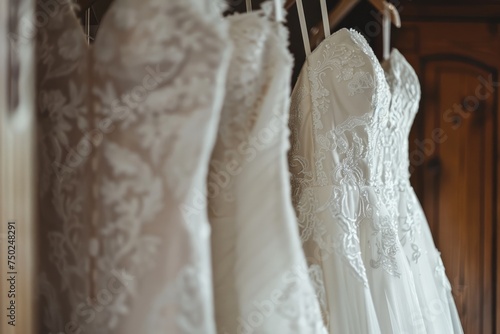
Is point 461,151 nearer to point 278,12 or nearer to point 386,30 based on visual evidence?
point 386,30

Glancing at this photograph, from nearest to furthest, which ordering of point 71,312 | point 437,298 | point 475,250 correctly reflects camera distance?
point 71,312
point 437,298
point 475,250

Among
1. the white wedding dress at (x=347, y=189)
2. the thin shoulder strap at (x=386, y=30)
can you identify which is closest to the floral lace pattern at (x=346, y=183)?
the white wedding dress at (x=347, y=189)

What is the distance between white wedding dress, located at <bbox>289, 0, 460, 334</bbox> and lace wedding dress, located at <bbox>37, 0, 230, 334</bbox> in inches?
13.0

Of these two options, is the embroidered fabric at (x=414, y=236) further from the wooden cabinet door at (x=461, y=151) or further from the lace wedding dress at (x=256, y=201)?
→ the lace wedding dress at (x=256, y=201)

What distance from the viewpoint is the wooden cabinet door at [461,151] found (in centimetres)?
122

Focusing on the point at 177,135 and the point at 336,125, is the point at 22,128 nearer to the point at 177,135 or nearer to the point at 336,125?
the point at 177,135

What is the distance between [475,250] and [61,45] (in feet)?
3.49

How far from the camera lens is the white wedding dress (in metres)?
0.74

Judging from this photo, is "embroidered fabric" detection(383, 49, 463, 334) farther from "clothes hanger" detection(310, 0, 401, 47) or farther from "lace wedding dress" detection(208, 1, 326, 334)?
"lace wedding dress" detection(208, 1, 326, 334)

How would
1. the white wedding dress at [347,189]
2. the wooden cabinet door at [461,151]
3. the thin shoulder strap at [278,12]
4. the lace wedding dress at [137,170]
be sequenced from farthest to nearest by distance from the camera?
1. the wooden cabinet door at [461,151]
2. the white wedding dress at [347,189]
3. the thin shoulder strap at [278,12]
4. the lace wedding dress at [137,170]

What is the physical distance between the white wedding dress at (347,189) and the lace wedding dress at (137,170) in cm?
33

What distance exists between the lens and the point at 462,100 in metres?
1.23

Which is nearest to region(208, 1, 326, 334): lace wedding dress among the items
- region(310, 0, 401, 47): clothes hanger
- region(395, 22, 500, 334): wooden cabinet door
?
region(310, 0, 401, 47): clothes hanger

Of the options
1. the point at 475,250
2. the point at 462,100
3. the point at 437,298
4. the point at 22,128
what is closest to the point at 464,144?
the point at 462,100
